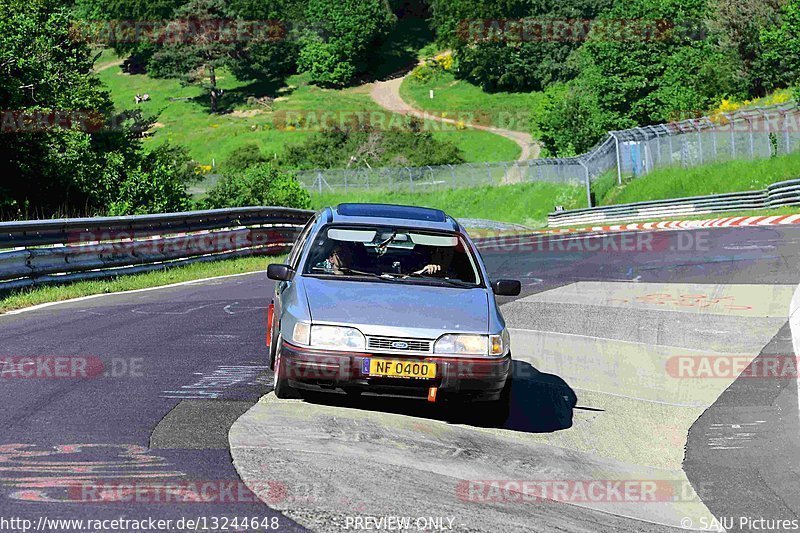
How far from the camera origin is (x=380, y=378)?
8000 mm

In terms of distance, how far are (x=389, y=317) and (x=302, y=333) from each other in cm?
63

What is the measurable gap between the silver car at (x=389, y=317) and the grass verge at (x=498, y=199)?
165 ft

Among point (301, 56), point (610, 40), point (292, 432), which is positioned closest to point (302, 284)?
point (292, 432)

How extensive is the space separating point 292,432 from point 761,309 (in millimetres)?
8465

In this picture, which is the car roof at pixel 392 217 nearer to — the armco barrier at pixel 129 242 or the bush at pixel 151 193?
the armco barrier at pixel 129 242

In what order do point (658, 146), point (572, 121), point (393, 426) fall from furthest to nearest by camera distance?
point (572, 121) → point (658, 146) → point (393, 426)

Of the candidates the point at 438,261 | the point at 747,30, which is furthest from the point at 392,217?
the point at 747,30

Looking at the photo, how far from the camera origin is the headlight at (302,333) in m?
8.11

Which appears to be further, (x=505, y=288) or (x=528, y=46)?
(x=528, y=46)

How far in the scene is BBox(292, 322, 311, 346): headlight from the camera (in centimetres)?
811

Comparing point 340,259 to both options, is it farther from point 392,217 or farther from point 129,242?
point 129,242

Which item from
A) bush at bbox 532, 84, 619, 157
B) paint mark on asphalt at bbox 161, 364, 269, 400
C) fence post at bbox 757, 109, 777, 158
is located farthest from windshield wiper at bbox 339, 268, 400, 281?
bush at bbox 532, 84, 619, 157

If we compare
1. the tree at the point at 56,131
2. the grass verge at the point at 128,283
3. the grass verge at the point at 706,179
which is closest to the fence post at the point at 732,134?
the grass verge at the point at 706,179

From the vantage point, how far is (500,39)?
387ft
